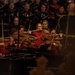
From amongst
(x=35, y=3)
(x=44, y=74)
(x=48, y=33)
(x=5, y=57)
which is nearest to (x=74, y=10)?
(x=44, y=74)

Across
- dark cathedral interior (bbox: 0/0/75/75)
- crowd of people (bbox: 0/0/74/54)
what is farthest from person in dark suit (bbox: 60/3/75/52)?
crowd of people (bbox: 0/0/74/54)

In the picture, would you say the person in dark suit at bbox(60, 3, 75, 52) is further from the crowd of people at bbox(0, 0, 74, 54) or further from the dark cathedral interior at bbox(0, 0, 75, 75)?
the crowd of people at bbox(0, 0, 74, 54)

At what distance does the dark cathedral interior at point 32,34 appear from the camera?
464 cm

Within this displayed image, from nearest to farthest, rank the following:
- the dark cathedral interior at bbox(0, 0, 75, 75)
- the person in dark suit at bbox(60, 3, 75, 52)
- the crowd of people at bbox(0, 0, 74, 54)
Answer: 1. the person in dark suit at bbox(60, 3, 75, 52)
2. the dark cathedral interior at bbox(0, 0, 75, 75)
3. the crowd of people at bbox(0, 0, 74, 54)

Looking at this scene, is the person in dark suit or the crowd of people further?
the crowd of people

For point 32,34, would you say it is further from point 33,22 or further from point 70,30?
point 70,30

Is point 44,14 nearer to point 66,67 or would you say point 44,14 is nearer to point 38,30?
point 38,30

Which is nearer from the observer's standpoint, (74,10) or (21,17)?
(74,10)

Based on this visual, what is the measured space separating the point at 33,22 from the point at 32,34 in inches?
40.0

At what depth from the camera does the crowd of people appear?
6.04 meters

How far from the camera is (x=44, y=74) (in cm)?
161

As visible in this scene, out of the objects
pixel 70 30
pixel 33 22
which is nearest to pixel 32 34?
pixel 33 22

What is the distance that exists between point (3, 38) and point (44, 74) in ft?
15.7

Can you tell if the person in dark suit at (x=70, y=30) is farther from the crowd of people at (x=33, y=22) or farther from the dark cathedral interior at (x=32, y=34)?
the crowd of people at (x=33, y=22)
